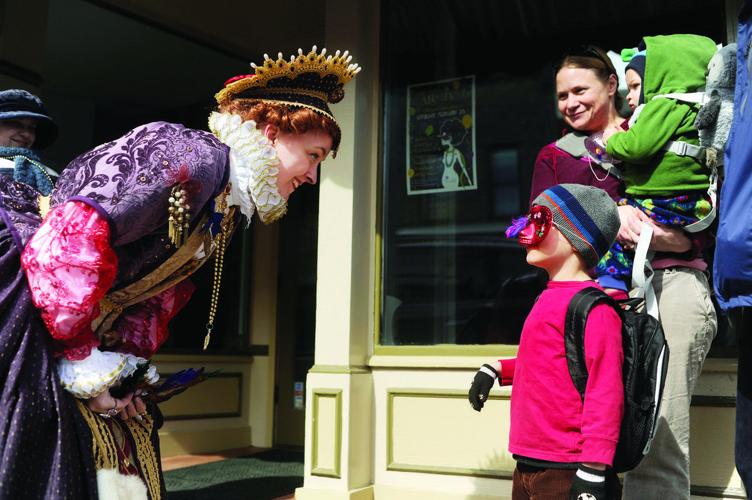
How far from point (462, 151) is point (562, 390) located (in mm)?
2416

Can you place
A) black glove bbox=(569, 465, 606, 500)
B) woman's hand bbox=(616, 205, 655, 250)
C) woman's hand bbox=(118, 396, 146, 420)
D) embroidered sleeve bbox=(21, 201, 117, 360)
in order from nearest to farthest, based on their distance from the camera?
embroidered sleeve bbox=(21, 201, 117, 360) → woman's hand bbox=(118, 396, 146, 420) → black glove bbox=(569, 465, 606, 500) → woman's hand bbox=(616, 205, 655, 250)

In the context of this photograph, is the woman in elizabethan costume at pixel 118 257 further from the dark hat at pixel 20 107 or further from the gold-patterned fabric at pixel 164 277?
the dark hat at pixel 20 107

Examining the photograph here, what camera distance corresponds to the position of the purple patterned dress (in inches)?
57.4

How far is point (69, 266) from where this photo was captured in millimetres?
1423

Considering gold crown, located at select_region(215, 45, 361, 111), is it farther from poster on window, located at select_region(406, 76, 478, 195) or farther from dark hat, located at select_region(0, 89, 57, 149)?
poster on window, located at select_region(406, 76, 478, 195)

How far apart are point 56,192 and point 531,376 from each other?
146cm

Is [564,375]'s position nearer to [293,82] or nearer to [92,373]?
[293,82]

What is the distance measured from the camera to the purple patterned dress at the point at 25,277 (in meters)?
1.46

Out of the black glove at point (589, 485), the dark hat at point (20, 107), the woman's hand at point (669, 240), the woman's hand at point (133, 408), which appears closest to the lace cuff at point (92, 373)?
the woman's hand at point (133, 408)

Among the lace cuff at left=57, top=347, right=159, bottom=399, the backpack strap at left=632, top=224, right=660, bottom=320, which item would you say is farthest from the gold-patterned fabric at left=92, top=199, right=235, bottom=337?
the backpack strap at left=632, top=224, right=660, bottom=320

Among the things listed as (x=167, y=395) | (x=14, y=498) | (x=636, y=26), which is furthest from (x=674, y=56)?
A: (x=14, y=498)

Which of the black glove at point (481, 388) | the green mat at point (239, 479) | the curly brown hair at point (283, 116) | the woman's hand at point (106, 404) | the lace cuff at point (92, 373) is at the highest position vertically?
the curly brown hair at point (283, 116)

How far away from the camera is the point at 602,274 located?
2.66 metres

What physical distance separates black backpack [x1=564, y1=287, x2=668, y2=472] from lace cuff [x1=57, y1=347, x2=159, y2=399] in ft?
4.23
